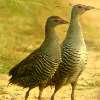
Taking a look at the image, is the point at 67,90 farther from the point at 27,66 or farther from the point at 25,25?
the point at 25,25

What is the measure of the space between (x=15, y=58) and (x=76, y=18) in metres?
3.71

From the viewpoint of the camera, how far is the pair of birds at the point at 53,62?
807 centimetres

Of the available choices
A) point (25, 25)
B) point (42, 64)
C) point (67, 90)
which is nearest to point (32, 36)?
point (25, 25)

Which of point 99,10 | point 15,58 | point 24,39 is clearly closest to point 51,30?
point 15,58

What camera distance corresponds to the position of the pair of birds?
8.07 metres

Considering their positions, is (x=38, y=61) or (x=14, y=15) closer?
(x=38, y=61)

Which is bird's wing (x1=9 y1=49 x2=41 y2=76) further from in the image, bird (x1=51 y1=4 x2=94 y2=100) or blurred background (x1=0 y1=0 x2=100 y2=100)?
blurred background (x1=0 y1=0 x2=100 y2=100)

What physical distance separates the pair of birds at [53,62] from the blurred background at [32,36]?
3.60 feet

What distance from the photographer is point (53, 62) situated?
8.02m

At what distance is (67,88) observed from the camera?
10250 mm

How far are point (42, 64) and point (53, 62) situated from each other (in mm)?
194

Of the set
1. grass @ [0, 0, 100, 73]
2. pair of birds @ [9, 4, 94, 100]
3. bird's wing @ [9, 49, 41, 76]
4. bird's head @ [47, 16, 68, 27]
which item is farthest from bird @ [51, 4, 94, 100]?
grass @ [0, 0, 100, 73]

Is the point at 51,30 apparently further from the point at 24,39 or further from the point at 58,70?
the point at 24,39

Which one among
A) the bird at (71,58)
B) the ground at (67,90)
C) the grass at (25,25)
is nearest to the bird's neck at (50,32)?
the bird at (71,58)
